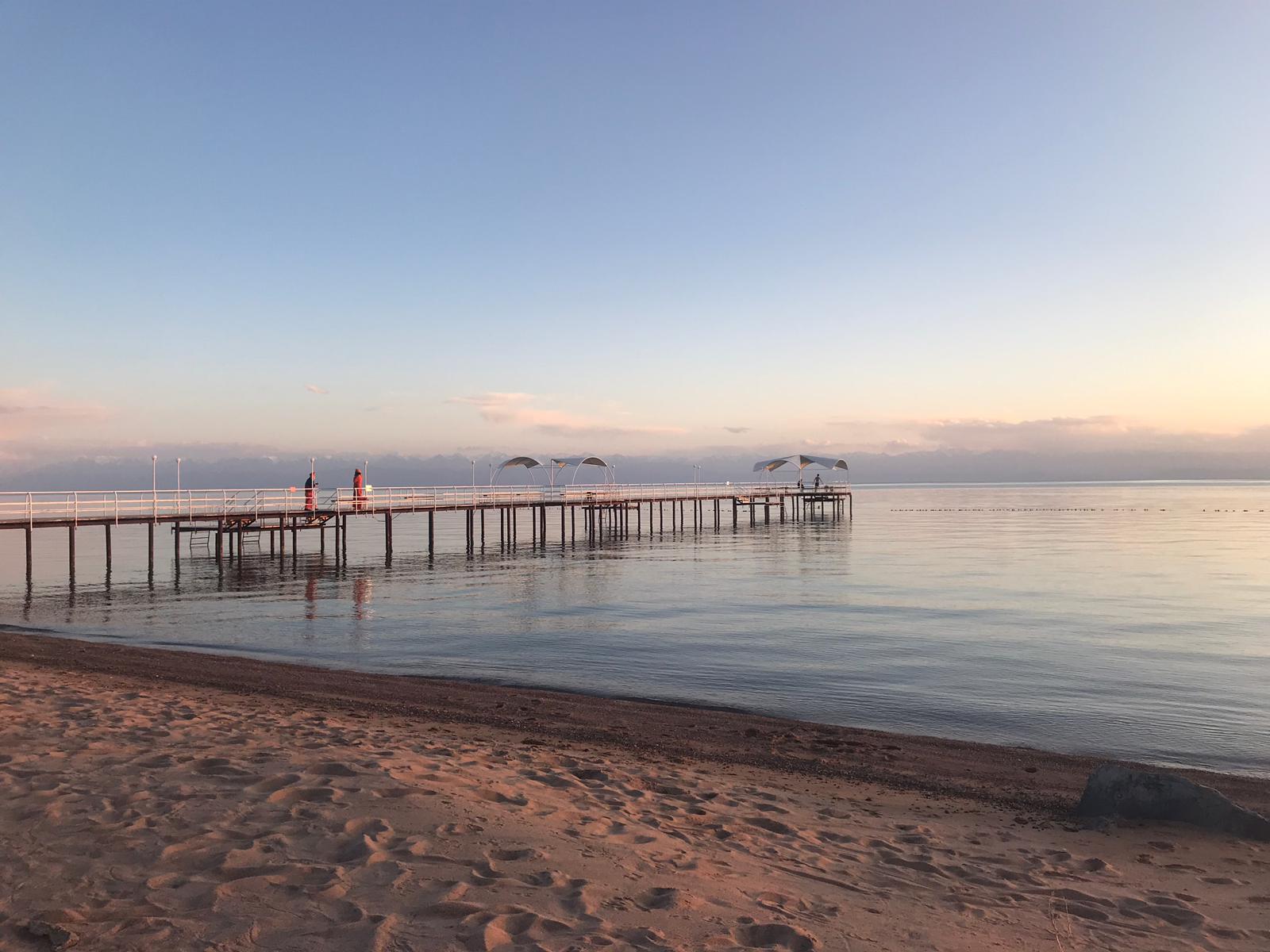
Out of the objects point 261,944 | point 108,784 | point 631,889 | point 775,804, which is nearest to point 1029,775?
point 775,804

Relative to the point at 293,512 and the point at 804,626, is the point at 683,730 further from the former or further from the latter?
the point at 293,512

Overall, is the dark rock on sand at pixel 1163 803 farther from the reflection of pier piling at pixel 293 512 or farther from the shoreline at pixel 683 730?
the reflection of pier piling at pixel 293 512

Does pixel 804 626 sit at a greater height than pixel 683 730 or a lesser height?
lesser

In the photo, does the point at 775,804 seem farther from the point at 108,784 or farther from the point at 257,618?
the point at 257,618

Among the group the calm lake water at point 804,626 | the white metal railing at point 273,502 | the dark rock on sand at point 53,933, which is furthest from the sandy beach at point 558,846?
the white metal railing at point 273,502

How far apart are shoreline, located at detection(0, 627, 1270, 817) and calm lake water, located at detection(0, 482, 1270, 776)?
2.50 feet

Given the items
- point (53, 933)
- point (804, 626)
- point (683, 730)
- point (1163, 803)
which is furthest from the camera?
point (804, 626)

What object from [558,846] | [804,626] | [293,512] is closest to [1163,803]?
[558,846]

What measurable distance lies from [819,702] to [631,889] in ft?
25.9

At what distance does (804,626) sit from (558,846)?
1427 cm

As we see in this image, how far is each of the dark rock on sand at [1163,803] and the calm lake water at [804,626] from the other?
3.06 metres

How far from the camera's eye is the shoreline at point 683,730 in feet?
27.0

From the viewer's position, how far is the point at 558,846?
17.2 feet

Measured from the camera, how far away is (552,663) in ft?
48.9
